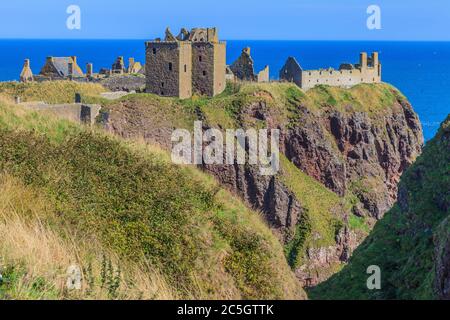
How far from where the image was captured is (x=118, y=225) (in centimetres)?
1980

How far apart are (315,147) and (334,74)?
10.6 metres

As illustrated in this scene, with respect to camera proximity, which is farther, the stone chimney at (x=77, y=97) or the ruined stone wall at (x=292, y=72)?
the ruined stone wall at (x=292, y=72)

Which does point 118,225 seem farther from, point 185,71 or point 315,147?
point 315,147

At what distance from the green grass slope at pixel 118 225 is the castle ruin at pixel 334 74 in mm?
50715

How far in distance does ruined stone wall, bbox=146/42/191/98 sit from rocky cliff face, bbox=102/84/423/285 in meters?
2.56

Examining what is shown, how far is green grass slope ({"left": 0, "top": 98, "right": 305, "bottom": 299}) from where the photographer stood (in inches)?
595

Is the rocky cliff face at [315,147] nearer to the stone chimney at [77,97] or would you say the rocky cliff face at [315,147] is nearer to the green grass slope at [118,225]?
the stone chimney at [77,97]

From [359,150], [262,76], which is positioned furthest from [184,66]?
[359,150]

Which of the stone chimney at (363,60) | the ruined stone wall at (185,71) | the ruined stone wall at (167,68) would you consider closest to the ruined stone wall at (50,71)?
the ruined stone wall at (167,68)

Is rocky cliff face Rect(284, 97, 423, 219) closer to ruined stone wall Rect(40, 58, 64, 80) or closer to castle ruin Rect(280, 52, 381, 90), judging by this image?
castle ruin Rect(280, 52, 381, 90)

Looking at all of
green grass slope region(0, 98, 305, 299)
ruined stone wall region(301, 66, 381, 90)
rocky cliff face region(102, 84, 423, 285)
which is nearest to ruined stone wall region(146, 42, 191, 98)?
rocky cliff face region(102, 84, 423, 285)

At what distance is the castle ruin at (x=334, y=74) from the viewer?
75.6 metres
